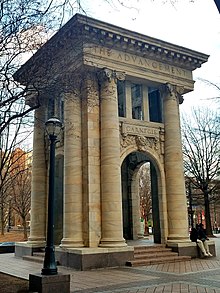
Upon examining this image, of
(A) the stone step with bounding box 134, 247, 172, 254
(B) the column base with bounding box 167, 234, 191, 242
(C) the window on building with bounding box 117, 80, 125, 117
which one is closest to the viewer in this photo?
(A) the stone step with bounding box 134, 247, 172, 254

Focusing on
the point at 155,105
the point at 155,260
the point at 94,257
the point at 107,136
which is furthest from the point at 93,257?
the point at 155,105

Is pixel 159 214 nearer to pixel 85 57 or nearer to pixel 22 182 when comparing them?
pixel 85 57

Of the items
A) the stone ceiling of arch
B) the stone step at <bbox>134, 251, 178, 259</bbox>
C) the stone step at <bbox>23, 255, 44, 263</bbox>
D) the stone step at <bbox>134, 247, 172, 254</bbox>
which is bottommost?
the stone step at <bbox>23, 255, 44, 263</bbox>

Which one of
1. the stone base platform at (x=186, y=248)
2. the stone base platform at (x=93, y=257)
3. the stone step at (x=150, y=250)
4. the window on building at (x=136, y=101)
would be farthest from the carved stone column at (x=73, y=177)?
the stone base platform at (x=186, y=248)

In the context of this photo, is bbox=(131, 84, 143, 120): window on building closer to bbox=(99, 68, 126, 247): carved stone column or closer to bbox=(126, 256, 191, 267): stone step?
bbox=(99, 68, 126, 247): carved stone column

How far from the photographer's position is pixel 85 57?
661 inches

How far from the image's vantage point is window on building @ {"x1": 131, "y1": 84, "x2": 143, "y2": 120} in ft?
65.8

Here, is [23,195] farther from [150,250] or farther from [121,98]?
[150,250]

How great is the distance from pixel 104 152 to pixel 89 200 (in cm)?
235

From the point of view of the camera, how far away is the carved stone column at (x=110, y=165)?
52.4 ft

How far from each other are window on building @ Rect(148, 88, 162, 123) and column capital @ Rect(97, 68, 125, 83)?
3.70 m

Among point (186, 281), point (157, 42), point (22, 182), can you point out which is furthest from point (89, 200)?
point (22, 182)

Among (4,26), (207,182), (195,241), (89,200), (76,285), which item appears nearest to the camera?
(4,26)

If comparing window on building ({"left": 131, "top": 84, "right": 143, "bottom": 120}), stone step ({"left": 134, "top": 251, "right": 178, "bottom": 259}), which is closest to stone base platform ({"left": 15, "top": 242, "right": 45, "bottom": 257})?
stone step ({"left": 134, "top": 251, "right": 178, "bottom": 259})
